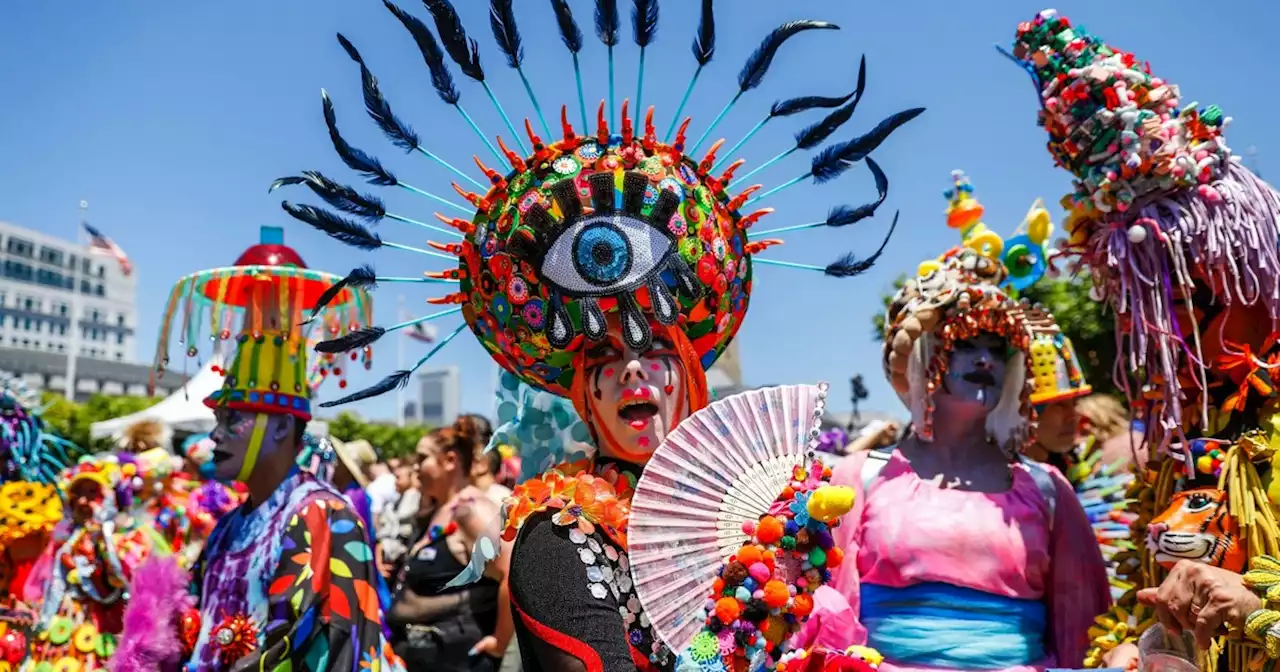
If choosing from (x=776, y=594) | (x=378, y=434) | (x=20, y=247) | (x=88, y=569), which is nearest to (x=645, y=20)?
(x=776, y=594)

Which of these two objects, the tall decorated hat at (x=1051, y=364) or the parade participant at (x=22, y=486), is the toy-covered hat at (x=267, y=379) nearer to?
the parade participant at (x=22, y=486)

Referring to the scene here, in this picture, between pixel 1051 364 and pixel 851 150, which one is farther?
pixel 1051 364

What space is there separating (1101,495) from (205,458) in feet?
19.4

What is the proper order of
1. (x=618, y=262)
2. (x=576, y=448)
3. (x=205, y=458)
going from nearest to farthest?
(x=618, y=262)
(x=576, y=448)
(x=205, y=458)

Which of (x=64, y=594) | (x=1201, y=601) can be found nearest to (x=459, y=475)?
(x=64, y=594)

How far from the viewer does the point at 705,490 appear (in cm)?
198

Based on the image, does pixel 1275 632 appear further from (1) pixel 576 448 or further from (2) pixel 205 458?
(2) pixel 205 458

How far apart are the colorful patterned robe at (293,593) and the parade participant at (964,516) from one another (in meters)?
1.76

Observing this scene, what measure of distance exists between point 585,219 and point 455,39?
565mm

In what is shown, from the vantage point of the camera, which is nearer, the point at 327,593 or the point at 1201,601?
the point at 1201,601

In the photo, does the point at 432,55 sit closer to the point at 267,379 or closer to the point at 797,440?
the point at 797,440

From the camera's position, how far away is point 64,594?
5023 mm

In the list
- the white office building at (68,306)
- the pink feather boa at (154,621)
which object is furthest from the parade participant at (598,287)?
the white office building at (68,306)

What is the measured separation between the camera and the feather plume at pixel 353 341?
2521mm
